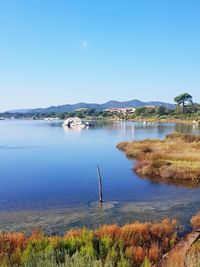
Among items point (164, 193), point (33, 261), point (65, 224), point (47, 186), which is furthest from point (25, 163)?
point (33, 261)

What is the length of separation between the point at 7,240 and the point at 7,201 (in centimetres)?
1173

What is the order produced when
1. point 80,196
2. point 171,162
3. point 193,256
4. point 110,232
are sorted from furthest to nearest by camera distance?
point 171,162 < point 80,196 < point 110,232 < point 193,256

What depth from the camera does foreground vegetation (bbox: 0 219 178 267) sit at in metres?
10.8

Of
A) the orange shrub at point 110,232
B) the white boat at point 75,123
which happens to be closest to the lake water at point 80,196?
the orange shrub at point 110,232

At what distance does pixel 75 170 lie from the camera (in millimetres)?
39531

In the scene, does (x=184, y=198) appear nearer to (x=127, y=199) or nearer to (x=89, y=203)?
(x=127, y=199)

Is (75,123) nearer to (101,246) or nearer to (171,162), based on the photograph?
(171,162)

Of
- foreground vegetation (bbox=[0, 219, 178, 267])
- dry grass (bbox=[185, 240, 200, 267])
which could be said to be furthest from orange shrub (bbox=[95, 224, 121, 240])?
dry grass (bbox=[185, 240, 200, 267])

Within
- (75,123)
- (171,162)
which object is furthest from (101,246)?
(75,123)

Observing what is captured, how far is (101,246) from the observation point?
13.0 meters

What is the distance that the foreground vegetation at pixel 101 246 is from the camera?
10789 mm

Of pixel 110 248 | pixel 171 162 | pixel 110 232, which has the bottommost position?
pixel 171 162

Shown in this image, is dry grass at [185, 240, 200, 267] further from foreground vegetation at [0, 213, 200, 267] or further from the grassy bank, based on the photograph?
the grassy bank

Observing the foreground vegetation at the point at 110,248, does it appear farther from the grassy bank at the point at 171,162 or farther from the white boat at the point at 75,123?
the white boat at the point at 75,123
